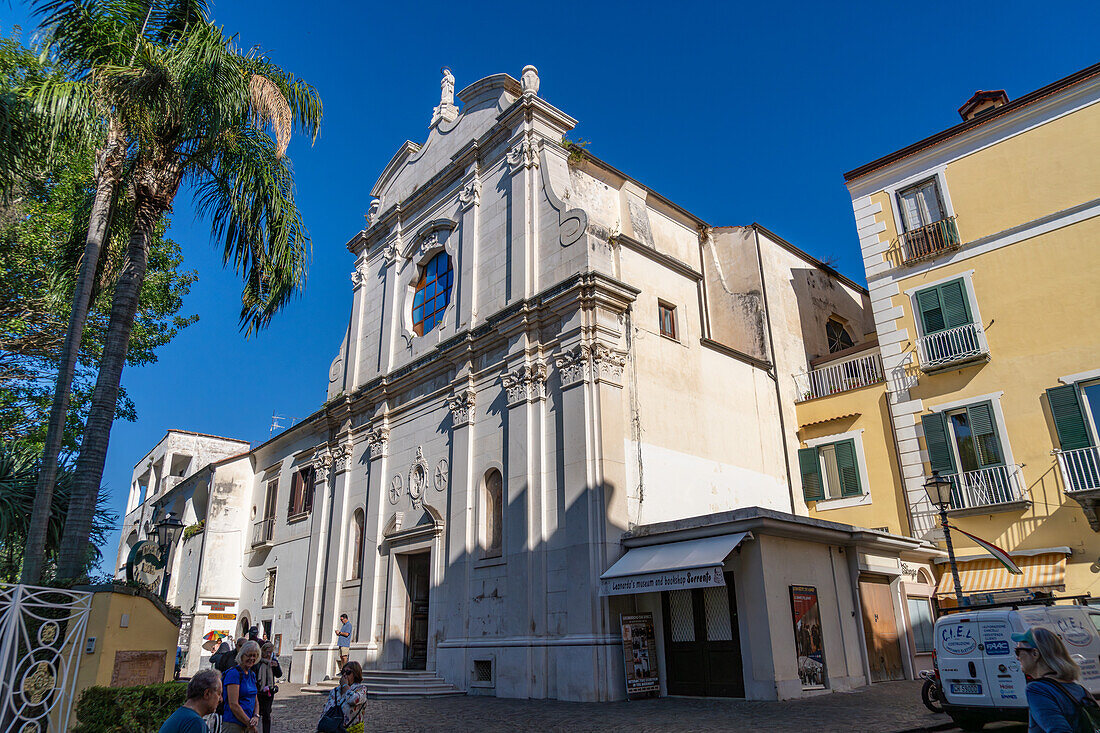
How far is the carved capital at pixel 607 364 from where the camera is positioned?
595 inches

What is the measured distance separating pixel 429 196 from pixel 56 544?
1394 centimetres

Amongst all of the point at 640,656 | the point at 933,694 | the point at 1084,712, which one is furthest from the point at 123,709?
the point at 933,694

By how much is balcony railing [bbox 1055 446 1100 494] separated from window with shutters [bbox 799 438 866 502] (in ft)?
15.0

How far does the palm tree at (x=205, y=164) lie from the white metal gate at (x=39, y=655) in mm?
1536

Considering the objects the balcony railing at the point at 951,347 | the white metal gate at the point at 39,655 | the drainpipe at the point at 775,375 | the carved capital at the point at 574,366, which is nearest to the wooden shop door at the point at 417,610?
the carved capital at the point at 574,366

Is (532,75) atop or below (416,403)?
atop

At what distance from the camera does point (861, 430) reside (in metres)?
18.8

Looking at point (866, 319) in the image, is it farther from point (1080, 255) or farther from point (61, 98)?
point (61, 98)

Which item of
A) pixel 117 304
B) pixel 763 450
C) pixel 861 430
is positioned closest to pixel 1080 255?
pixel 861 430

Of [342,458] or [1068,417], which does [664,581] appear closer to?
[1068,417]

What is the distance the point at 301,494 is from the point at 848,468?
740 inches

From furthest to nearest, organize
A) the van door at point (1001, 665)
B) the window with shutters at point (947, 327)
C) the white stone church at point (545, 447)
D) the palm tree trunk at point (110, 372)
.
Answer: the window with shutters at point (947, 327) → the white stone church at point (545, 447) → the palm tree trunk at point (110, 372) → the van door at point (1001, 665)

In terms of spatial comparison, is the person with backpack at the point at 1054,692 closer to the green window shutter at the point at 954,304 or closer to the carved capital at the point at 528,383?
the carved capital at the point at 528,383

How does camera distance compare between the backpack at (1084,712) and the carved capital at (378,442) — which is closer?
the backpack at (1084,712)
